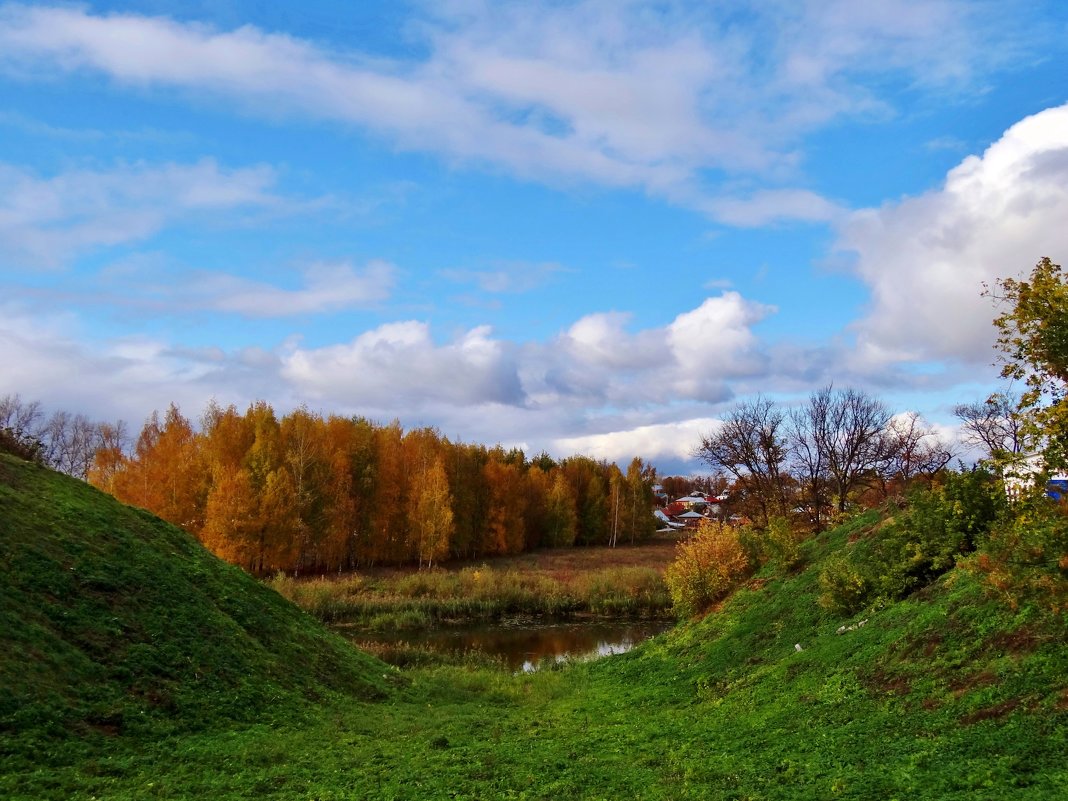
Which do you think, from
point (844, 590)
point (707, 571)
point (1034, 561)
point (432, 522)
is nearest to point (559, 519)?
point (432, 522)

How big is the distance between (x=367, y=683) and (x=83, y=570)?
25.4 feet

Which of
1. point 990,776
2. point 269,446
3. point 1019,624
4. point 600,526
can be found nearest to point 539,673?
point 1019,624

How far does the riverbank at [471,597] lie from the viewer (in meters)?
41.5

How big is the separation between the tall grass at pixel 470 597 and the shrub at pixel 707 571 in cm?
1281

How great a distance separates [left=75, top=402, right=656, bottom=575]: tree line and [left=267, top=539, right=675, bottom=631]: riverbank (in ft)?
17.2

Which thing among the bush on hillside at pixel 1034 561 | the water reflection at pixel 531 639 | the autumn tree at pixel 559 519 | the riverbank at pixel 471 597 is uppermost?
the bush on hillside at pixel 1034 561

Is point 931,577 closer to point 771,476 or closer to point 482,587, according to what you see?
point 771,476

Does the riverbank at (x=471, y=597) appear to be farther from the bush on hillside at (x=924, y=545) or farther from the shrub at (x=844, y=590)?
the bush on hillside at (x=924, y=545)

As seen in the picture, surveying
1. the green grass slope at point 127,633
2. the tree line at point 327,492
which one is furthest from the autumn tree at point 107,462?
the green grass slope at point 127,633

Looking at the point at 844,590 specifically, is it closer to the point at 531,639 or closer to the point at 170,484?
the point at 531,639

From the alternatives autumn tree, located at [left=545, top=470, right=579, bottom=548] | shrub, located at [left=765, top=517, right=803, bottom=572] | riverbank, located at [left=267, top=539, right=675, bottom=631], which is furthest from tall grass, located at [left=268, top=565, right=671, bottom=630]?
autumn tree, located at [left=545, top=470, right=579, bottom=548]

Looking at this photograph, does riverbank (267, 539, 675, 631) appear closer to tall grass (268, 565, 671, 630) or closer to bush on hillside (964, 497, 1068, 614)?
tall grass (268, 565, 671, 630)

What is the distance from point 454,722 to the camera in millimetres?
16141

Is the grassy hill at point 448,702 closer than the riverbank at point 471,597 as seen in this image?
Yes
